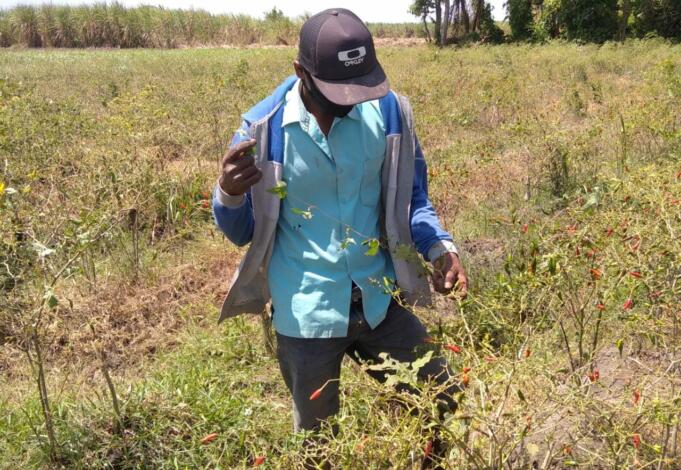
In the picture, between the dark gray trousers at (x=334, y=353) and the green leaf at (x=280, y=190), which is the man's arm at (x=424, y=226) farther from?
the green leaf at (x=280, y=190)

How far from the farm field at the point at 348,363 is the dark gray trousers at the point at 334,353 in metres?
0.12

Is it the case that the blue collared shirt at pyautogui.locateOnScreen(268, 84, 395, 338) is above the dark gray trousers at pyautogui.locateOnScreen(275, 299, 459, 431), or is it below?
above

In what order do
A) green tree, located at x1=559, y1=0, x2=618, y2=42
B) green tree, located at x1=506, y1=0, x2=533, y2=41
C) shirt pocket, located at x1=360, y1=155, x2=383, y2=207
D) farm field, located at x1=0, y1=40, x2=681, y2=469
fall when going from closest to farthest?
farm field, located at x1=0, y1=40, x2=681, y2=469
shirt pocket, located at x1=360, y1=155, x2=383, y2=207
green tree, located at x1=559, y1=0, x2=618, y2=42
green tree, located at x1=506, y1=0, x2=533, y2=41

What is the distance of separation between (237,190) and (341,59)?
430 mm

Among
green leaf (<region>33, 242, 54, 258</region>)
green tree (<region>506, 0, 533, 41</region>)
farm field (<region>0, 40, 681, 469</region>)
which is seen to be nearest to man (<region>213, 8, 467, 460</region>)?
farm field (<region>0, 40, 681, 469</region>)

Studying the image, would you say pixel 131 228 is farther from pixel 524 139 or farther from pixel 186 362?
pixel 524 139

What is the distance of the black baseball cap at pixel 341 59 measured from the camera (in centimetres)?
169

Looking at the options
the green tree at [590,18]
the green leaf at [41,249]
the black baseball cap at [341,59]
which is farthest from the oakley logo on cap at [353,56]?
the green tree at [590,18]

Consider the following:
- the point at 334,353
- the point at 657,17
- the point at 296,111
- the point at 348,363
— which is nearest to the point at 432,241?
the point at 334,353

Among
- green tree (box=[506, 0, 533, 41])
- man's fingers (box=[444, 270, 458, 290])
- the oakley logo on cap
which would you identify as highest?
green tree (box=[506, 0, 533, 41])

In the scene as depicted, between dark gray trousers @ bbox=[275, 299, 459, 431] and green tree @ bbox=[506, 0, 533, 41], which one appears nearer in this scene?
dark gray trousers @ bbox=[275, 299, 459, 431]

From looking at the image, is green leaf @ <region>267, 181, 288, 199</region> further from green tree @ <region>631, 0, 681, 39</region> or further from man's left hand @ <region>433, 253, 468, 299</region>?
green tree @ <region>631, 0, 681, 39</region>

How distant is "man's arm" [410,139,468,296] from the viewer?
6.12 feet

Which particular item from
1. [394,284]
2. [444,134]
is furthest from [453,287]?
[444,134]
